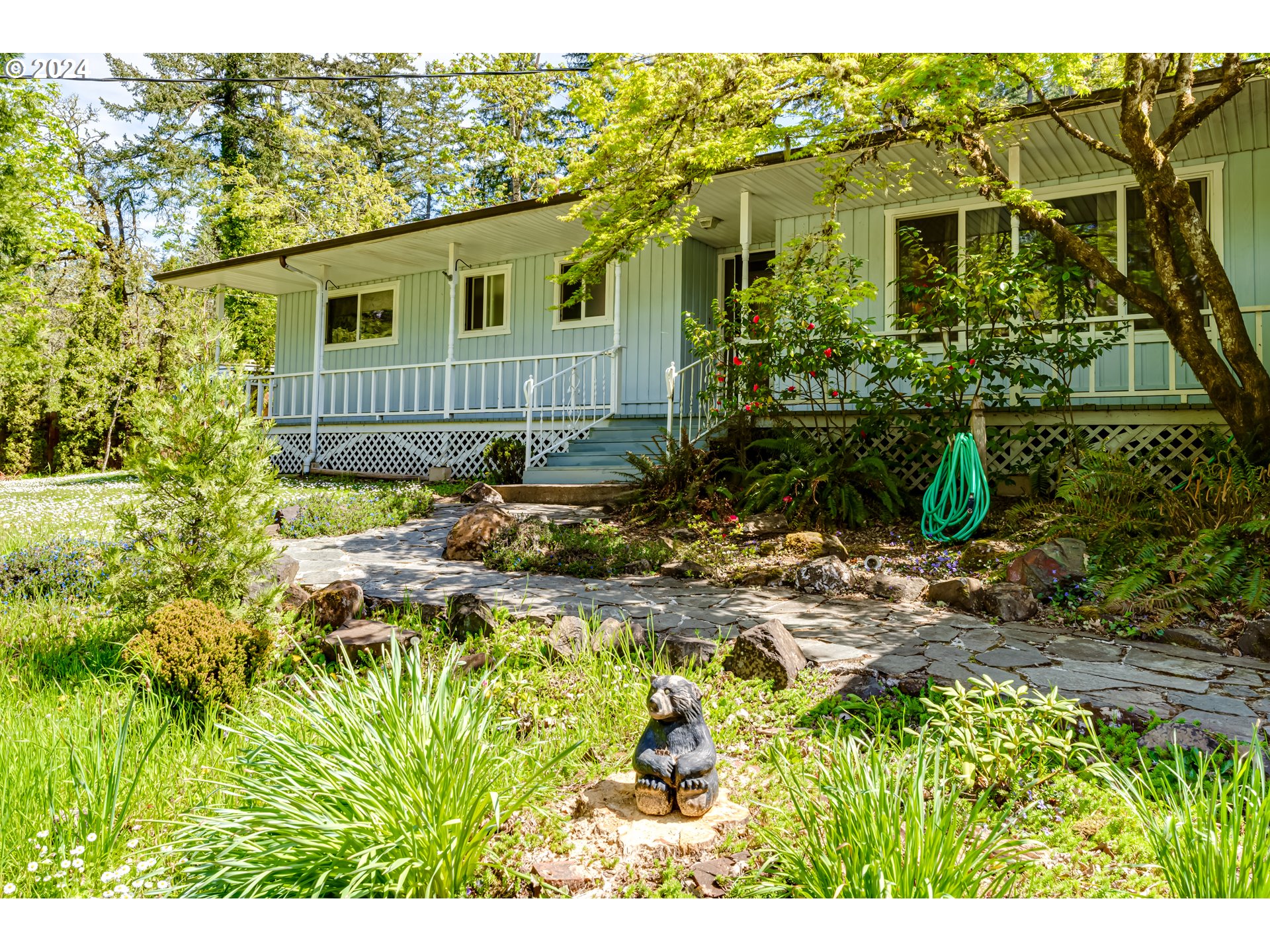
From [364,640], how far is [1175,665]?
4.15 meters

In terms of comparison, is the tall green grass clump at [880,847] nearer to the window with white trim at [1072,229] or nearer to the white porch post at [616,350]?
the window with white trim at [1072,229]

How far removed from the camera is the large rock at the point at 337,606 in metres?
5.05

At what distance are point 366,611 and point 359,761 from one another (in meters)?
3.25

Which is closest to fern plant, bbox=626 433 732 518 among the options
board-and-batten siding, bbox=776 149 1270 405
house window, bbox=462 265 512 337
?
board-and-batten siding, bbox=776 149 1270 405

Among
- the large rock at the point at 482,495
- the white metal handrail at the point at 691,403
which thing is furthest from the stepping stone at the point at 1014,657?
the large rock at the point at 482,495

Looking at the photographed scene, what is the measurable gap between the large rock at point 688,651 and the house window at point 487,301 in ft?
33.5

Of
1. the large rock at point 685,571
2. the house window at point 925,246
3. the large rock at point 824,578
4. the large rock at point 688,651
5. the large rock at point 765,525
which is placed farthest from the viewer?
the house window at point 925,246

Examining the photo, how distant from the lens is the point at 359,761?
215 centimetres

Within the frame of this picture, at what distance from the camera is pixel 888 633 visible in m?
4.62

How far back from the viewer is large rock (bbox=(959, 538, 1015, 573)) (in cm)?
603

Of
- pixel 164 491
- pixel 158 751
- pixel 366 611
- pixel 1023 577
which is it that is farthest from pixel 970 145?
pixel 158 751

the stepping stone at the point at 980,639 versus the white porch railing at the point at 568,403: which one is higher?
the white porch railing at the point at 568,403

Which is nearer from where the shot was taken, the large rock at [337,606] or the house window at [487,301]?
the large rock at [337,606]
